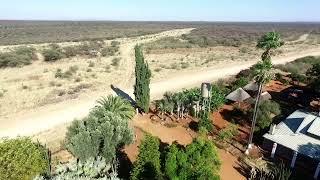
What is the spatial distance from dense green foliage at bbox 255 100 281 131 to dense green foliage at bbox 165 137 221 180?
1157cm

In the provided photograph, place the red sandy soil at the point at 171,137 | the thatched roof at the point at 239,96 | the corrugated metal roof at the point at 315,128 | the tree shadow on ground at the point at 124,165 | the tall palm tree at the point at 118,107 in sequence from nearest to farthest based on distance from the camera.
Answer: the tree shadow on ground at the point at 124,165
the red sandy soil at the point at 171,137
the corrugated metal roof at the point at 315,128
the tall palm tree at the point at 118,107
the thatched roof at the point at 239,96

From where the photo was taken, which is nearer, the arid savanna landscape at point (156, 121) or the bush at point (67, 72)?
the arid savanna landscape at point (156, 121)

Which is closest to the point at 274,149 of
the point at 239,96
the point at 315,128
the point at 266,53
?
the point at 315,128

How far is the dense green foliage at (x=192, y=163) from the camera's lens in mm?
16344

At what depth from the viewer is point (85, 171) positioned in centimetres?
1750

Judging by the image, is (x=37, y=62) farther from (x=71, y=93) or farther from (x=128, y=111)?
(x=128, y=111)

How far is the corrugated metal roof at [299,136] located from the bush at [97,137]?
10687 millimetres

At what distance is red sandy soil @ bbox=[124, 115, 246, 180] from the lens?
72.9 ft

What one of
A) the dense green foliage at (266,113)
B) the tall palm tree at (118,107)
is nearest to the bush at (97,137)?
the tall palm tree at (118,107)

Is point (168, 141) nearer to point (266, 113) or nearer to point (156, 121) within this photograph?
point (156, 121)

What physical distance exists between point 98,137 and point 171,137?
8.95 m

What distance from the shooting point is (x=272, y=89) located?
40.6m

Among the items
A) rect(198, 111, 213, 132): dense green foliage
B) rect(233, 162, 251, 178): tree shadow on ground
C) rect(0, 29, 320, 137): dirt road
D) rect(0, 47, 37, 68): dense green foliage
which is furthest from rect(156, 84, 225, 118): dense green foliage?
rect(0, 47, 37, 68): dense green foliage

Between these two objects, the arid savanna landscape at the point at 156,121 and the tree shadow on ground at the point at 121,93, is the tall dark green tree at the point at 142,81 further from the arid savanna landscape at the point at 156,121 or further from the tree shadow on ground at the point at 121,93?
the tree shadow on ground at the point at 121,93
